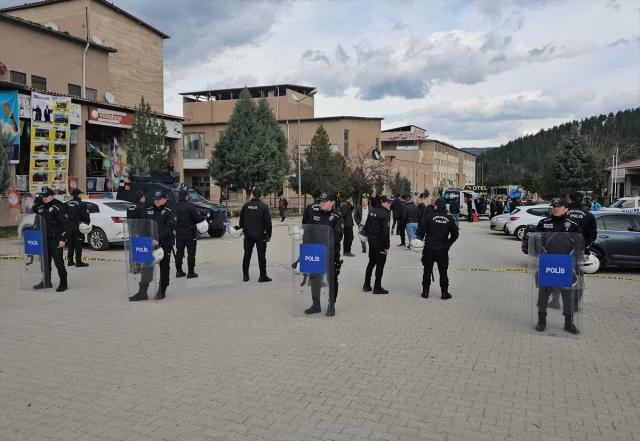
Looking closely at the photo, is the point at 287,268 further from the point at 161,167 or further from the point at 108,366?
the point at 161,167

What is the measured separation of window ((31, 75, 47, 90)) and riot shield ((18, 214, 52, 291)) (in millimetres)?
25874

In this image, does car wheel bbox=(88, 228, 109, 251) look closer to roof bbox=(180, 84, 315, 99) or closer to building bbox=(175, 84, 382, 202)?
building bbox=(175, 84, 382, 202)

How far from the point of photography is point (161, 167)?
1192 inches

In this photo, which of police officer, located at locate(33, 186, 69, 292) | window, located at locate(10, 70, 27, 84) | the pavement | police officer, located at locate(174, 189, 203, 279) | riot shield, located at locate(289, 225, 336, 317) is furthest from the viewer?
window, located at locate(10, 70, 27, 84)

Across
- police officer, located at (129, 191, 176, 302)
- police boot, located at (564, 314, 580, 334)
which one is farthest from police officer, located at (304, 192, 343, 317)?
police boot, located at (564, 314, 580, 334)

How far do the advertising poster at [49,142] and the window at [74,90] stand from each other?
807 cm

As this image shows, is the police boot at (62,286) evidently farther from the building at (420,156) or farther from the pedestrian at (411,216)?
the building at (420,156)

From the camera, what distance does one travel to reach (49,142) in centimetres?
2580

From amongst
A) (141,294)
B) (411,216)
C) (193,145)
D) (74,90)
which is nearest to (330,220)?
(141,294)

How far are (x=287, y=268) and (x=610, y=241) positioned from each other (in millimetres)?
7404

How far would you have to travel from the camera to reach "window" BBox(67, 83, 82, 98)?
34.3 meters

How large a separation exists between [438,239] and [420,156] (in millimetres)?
101504

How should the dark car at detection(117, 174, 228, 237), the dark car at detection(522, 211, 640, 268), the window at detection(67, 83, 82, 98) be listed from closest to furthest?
the dark car at detection(522, 211, 640, 268) → the dark car at detection(117, 174, 228, 237) → the window at detection(67, 83, 82, 98)

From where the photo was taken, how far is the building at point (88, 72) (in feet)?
95.8
